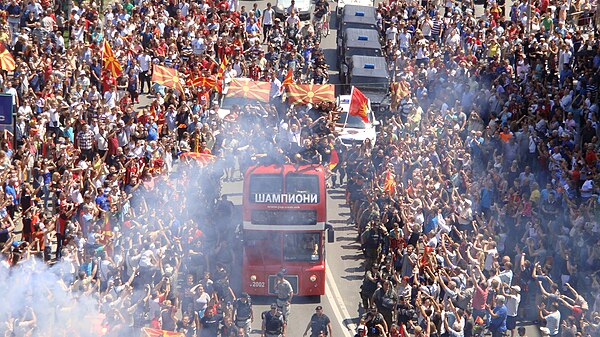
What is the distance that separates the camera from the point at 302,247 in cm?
3034

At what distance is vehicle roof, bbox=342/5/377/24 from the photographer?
155 feet

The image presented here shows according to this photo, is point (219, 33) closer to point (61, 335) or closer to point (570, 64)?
point (570, 64)

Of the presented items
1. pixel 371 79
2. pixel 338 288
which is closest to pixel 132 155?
pixel 338 288

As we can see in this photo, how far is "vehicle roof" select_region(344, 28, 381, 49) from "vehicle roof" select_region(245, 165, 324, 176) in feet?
47.7

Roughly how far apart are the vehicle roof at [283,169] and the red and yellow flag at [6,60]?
9.22 metres

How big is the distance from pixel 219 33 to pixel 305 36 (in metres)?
3.25

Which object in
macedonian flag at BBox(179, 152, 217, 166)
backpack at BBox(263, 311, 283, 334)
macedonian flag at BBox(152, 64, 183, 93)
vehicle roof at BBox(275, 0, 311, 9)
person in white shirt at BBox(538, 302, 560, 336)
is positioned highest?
vehicle roof at BBox(275, 0, 311, 9)

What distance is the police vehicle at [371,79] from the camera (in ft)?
136

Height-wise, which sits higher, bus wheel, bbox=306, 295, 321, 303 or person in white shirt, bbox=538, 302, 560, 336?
person in white shirt, bbox=538, 302, 560, 336

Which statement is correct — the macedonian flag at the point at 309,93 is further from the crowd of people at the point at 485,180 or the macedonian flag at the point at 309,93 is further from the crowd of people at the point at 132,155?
the crowd of people at the point at 485,180

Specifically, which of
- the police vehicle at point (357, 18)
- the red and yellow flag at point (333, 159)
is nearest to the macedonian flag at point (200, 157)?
the red and yellow flag at point (333, 159)

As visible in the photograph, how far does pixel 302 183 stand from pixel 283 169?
1.93 feet

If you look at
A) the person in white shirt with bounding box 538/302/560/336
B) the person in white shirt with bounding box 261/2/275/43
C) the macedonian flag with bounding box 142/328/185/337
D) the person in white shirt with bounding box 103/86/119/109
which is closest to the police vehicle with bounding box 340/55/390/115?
the person in white shirt with bounding box 261/2/275/43

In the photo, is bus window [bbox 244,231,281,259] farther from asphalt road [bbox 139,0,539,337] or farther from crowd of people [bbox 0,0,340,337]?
asphalt road [bbox 139,0,539,337]
